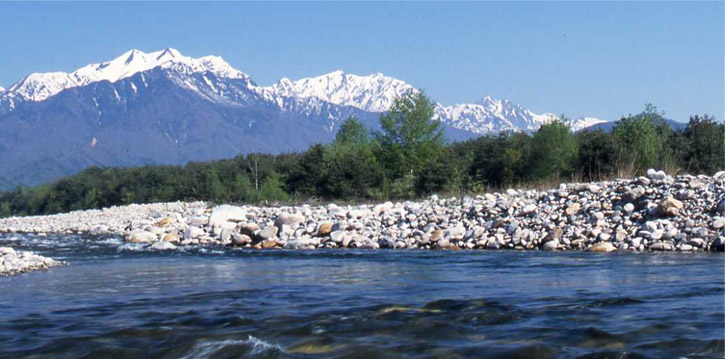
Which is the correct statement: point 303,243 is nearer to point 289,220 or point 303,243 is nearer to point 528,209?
point 289,220

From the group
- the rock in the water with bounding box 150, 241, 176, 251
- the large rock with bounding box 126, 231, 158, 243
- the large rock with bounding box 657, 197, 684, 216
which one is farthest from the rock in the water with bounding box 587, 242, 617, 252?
the large rock with bounding box 126, 231, 158, 243

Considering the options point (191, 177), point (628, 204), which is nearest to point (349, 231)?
point (628, 204)

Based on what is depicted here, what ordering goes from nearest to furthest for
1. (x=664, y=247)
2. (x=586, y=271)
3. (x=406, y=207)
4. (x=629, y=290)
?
(x=629, y=290) → (x=586, y=271) → (x=664, y=247) → (x=406, y=207)

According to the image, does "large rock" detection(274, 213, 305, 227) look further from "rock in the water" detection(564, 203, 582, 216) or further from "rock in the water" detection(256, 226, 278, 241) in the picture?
"rock in the water" detection(564, 203, 582, 216)

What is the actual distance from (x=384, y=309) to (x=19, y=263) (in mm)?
9133

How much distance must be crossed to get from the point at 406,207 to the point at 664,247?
9037mm

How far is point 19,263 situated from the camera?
14562mm

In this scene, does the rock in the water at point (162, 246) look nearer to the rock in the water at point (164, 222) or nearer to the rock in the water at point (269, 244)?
the rock in the water at point (269, 244)

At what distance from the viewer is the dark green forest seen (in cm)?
3212

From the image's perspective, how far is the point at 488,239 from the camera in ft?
55.4

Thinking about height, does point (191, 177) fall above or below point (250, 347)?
above

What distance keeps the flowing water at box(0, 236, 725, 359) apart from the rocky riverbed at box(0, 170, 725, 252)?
5.04ft

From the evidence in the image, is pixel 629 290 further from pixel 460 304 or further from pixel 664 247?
pixel 664 247

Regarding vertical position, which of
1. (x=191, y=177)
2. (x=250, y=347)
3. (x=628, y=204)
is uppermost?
(x=191, y=177)
